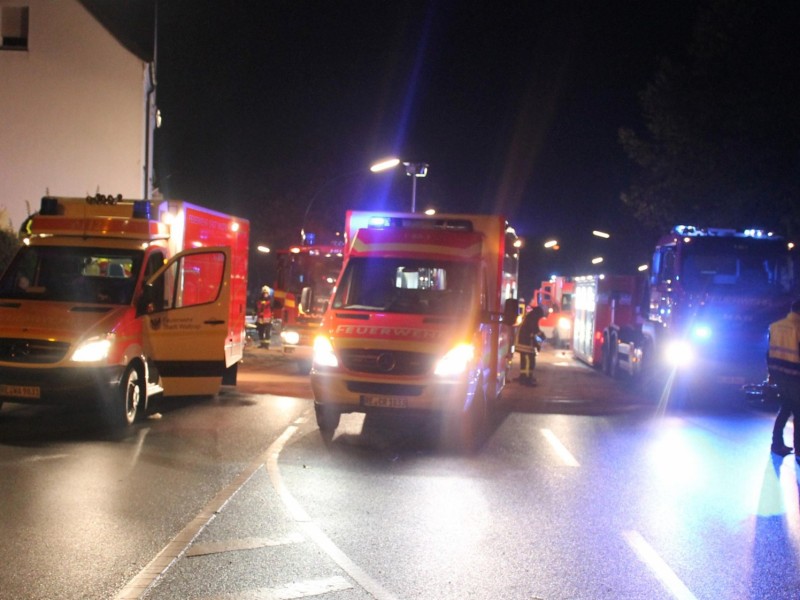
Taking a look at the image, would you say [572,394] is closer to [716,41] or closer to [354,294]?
[354,294]

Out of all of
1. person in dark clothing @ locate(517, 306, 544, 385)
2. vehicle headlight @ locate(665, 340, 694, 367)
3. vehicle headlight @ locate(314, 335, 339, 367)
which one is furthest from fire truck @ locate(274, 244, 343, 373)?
vehicle headlight @ locate(314, 335, 339, 367)

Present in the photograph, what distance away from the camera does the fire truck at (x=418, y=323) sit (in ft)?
33.3

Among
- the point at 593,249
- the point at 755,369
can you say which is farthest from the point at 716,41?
the point at 593,249

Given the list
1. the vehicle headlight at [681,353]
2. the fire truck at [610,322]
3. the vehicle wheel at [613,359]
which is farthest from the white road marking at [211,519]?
the vehicle wheel at [613,359]

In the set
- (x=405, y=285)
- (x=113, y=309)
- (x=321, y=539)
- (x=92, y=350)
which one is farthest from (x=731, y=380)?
(x=321, y=539)

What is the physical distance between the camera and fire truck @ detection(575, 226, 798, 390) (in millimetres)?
15188

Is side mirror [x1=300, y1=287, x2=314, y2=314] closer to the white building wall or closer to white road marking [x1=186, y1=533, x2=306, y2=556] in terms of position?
white road marking [x1=186, y1=533, x2=306, y2=556]

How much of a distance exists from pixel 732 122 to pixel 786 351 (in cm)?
1254

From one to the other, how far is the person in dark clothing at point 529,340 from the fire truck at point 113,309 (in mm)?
6528

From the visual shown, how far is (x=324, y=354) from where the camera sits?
410 inches

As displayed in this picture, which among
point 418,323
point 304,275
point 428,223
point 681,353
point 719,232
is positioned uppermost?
point 719,232

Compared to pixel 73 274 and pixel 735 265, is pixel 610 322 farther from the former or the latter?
pixel 73 274

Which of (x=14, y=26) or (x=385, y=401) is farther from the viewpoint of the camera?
(x=14, y=26)

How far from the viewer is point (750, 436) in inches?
477
